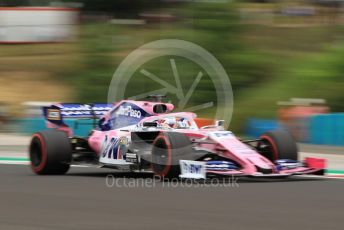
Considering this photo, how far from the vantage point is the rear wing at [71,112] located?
12938mm

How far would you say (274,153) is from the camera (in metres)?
11.5

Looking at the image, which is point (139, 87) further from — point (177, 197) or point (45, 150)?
point (177, 197)

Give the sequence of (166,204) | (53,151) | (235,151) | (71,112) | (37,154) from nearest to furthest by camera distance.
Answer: (166,204)
(235,151)
(53,151)
(37,154)
(71,112)

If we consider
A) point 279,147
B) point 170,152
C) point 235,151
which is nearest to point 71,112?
point 170,152

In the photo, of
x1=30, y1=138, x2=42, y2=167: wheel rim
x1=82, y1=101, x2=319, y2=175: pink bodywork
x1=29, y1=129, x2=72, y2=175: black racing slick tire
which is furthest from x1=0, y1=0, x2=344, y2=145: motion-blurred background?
x1=30, y1=138, x2=42, y2=167: wheel rim

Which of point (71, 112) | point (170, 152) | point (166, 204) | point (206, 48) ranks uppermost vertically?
point (206, 48)

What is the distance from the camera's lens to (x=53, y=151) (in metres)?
12.0

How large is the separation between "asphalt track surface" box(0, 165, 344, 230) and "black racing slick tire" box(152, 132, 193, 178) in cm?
18

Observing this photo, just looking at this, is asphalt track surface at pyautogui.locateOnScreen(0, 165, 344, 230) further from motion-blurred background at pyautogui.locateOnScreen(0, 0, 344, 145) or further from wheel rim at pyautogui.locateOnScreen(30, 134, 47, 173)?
motion-blurred background at pyautogui.locateOnScreen(0, 0, 344, 145)

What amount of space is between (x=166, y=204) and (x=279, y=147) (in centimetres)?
306

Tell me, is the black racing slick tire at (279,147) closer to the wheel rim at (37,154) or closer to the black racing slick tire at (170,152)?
the black racing slick tire at (170,152)

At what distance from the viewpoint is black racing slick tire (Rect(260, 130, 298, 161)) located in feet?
37.5

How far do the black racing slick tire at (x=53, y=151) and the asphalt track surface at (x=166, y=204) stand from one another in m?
0.36

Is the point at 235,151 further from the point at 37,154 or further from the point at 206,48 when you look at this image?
the point at 206,48
